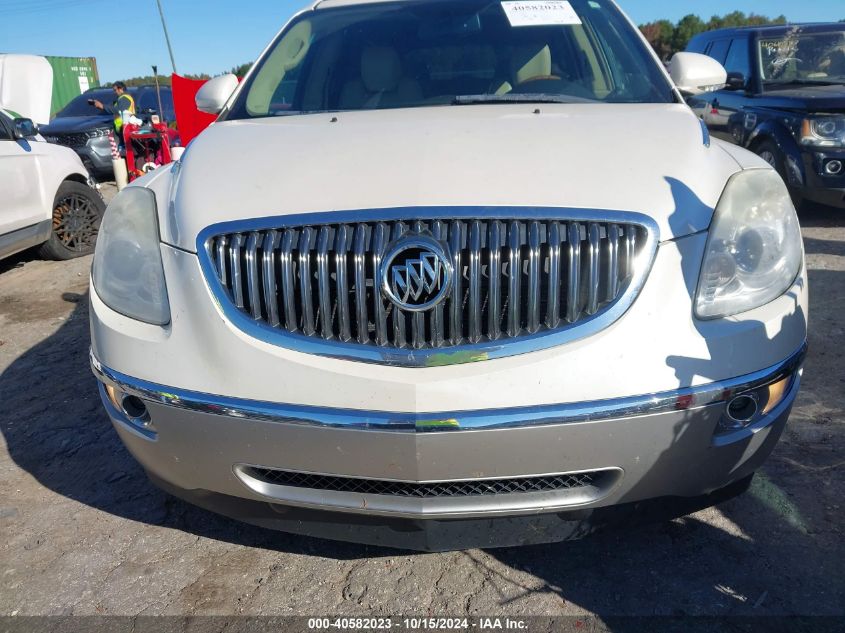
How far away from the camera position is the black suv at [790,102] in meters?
6.06

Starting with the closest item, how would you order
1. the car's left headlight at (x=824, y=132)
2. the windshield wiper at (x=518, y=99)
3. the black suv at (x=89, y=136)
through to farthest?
the windshield wiper at (x=518, y=99)
the car's left headlight at (x=824, y=132)
the black suv at (x=89, y=136)

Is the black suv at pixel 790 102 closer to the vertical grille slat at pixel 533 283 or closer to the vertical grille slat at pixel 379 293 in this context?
the vertical grille slat at pixel 533 283

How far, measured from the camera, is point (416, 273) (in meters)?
1.80

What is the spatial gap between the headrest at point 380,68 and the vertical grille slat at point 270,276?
139 cm

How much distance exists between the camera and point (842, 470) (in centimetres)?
267

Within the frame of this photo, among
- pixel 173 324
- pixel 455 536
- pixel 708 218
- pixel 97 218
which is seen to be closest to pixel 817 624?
pixel 455 536

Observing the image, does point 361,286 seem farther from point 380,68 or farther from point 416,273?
point 380,68

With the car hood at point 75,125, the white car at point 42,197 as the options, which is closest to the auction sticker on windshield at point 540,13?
the white car at point 42,197

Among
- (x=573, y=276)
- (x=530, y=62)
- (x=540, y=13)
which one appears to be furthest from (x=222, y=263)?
(x=540, y=13)

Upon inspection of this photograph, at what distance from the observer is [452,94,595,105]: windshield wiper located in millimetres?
2734

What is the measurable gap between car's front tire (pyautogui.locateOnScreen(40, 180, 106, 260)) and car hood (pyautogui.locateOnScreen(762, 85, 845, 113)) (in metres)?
6.21

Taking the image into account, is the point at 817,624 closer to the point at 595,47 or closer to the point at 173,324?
the point at 173,324

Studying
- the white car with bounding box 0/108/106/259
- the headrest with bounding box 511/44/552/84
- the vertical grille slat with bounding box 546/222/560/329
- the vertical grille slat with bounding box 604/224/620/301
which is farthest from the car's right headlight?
the white car with bounding box 0/108/106/259

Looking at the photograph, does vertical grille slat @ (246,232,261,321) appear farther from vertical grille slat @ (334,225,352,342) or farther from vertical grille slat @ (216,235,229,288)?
vertical grille slat @ (334,225,352,342)
